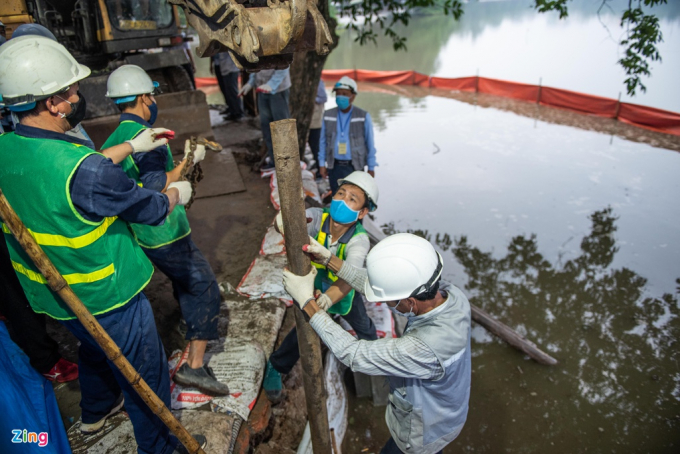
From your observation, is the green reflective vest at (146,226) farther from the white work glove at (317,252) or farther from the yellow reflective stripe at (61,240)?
the white work glove at (317,252)

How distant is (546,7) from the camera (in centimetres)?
469

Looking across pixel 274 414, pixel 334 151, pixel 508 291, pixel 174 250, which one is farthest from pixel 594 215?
pixel 174 250

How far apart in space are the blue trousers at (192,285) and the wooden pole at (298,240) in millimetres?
914

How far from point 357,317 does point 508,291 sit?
2.48 m

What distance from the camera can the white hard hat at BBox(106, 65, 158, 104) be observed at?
2.36 m

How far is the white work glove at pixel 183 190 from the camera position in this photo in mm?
2096

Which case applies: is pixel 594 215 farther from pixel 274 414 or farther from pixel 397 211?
pixel 274 414

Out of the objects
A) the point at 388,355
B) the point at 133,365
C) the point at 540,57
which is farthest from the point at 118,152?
the point at 540,57

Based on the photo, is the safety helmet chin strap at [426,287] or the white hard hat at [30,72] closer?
the white hard hat at [30,72]

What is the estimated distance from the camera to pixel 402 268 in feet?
5.24

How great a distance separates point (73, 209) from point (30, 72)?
1.77 ft

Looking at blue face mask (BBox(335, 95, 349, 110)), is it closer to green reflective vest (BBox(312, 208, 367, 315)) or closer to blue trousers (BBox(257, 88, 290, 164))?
blue trousers (BBox(257, 88, 290, 164))

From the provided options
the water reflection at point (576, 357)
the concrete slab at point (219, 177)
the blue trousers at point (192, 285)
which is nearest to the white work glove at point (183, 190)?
the blue trousers at point (192, 285)

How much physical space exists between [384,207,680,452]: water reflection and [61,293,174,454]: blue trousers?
2178 millimetres
